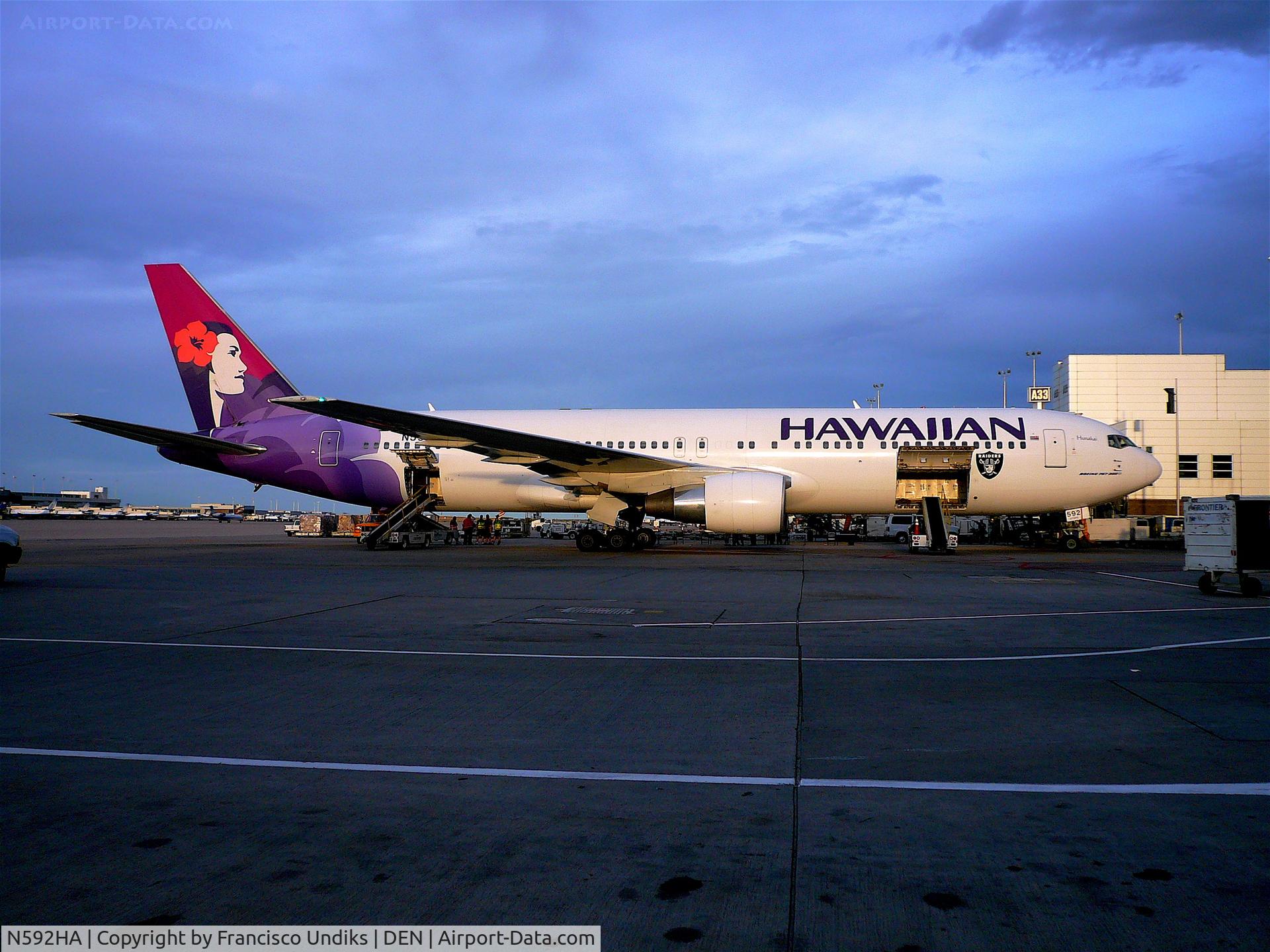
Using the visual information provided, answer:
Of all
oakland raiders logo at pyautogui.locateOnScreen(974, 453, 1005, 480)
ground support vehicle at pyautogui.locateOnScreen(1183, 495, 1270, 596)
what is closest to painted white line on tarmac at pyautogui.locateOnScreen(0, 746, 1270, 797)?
ground support vehicle at pyautogui.locateOnScreen(1183, 495, 1270, 596)

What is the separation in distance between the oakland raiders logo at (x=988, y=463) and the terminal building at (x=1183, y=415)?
2821 centimetres

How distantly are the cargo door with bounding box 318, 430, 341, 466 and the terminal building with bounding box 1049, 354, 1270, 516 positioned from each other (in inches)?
1609

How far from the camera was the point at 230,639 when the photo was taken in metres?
8.35

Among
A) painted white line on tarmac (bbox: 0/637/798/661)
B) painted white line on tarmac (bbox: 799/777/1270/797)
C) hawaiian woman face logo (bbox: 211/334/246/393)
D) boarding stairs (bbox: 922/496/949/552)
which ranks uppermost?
hawaiian woman face logo (bbox: 211/334/246/393)

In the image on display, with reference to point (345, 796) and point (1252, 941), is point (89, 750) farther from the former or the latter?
point (1252, 941)

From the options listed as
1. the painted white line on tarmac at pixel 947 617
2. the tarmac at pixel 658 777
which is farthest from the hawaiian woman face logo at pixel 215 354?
the painted white line on tarmac at pixel 947 617

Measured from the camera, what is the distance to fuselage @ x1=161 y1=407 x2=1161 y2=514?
23062mm

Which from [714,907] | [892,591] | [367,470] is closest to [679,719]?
[714,907]

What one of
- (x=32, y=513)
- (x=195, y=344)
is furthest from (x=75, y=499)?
(x=195, y=344)

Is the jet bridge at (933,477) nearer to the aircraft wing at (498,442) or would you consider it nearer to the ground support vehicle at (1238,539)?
the aircraft wing at (498,442)

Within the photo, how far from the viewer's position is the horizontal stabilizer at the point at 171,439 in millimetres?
21797

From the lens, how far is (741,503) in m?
20.8

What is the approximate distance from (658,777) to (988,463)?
2127 cm

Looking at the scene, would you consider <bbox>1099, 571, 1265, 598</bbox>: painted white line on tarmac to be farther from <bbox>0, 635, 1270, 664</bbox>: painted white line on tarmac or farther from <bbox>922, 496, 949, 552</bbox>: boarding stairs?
<bbox>922, 496, 949, 552</bbox>: boarding stairs
